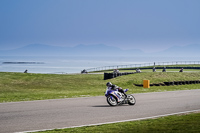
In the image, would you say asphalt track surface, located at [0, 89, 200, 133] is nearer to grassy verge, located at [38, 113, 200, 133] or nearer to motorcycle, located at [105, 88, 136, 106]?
motorcycle, located at [105, 88, 136, 106]

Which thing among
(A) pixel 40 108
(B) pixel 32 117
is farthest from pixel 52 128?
(A) pixel 40 108

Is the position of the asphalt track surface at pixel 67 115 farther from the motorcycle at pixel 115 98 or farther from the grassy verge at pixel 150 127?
the grassy verge at pixel 150 127

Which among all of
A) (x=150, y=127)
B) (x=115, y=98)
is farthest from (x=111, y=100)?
(x=150, y=127)

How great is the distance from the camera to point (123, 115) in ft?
47.7

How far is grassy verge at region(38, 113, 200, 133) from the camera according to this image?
34.3 feet

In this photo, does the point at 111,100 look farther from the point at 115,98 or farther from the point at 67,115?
the point at 67,115

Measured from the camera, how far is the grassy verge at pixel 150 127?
1047cm

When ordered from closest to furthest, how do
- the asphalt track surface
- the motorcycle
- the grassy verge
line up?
the grassy verge → the asphalt track surface → the motorcycle

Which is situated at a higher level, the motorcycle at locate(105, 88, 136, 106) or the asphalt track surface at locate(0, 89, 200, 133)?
the motorcycle at locate(105, 88, 136, 106)

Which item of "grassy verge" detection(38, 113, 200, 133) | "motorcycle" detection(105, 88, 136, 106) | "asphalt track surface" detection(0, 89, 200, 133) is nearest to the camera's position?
"grassy verge" detection(38, 113, 200, 133)

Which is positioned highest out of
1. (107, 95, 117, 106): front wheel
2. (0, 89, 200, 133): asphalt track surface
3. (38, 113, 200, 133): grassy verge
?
(107, 95, 117, 106): front wheel

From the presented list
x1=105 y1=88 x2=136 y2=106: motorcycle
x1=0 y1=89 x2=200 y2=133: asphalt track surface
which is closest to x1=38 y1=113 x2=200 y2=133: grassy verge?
x1=0 y1=89 x2=200 y2=133: asphalt track surface

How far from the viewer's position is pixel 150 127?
1105 cm

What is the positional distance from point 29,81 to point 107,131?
31.3m
